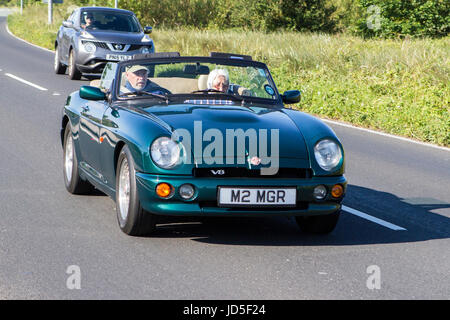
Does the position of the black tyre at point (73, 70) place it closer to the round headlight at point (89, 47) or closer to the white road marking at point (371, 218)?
the round headlight at point (89, 47)

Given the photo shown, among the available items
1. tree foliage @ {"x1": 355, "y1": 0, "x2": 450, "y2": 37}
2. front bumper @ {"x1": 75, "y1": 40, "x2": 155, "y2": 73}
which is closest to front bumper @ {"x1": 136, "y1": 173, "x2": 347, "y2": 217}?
front bumper @ {"x1": 75, "y1": 40, "x2": 155, "y2": 73}

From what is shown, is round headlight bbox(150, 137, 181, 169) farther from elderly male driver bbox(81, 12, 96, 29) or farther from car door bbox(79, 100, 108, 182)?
elderly male driver bbox(81, 12, 96, 29)

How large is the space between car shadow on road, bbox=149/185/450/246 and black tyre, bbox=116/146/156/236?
0.59 feet

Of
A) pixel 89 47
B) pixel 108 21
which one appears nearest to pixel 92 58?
pixel 89 47

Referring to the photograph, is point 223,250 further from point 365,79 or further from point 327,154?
point 365,79

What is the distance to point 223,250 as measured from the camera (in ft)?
20.6

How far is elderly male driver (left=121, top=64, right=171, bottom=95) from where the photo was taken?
24.6ft

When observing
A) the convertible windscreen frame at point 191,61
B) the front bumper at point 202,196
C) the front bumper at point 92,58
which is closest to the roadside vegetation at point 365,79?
the front bumper at point 92,58

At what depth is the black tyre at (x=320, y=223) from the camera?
674cm

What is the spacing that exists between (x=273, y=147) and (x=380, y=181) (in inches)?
146

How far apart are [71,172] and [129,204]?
203 centimetres

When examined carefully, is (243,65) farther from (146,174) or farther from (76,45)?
(76,45)

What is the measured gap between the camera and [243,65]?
8.00 m
